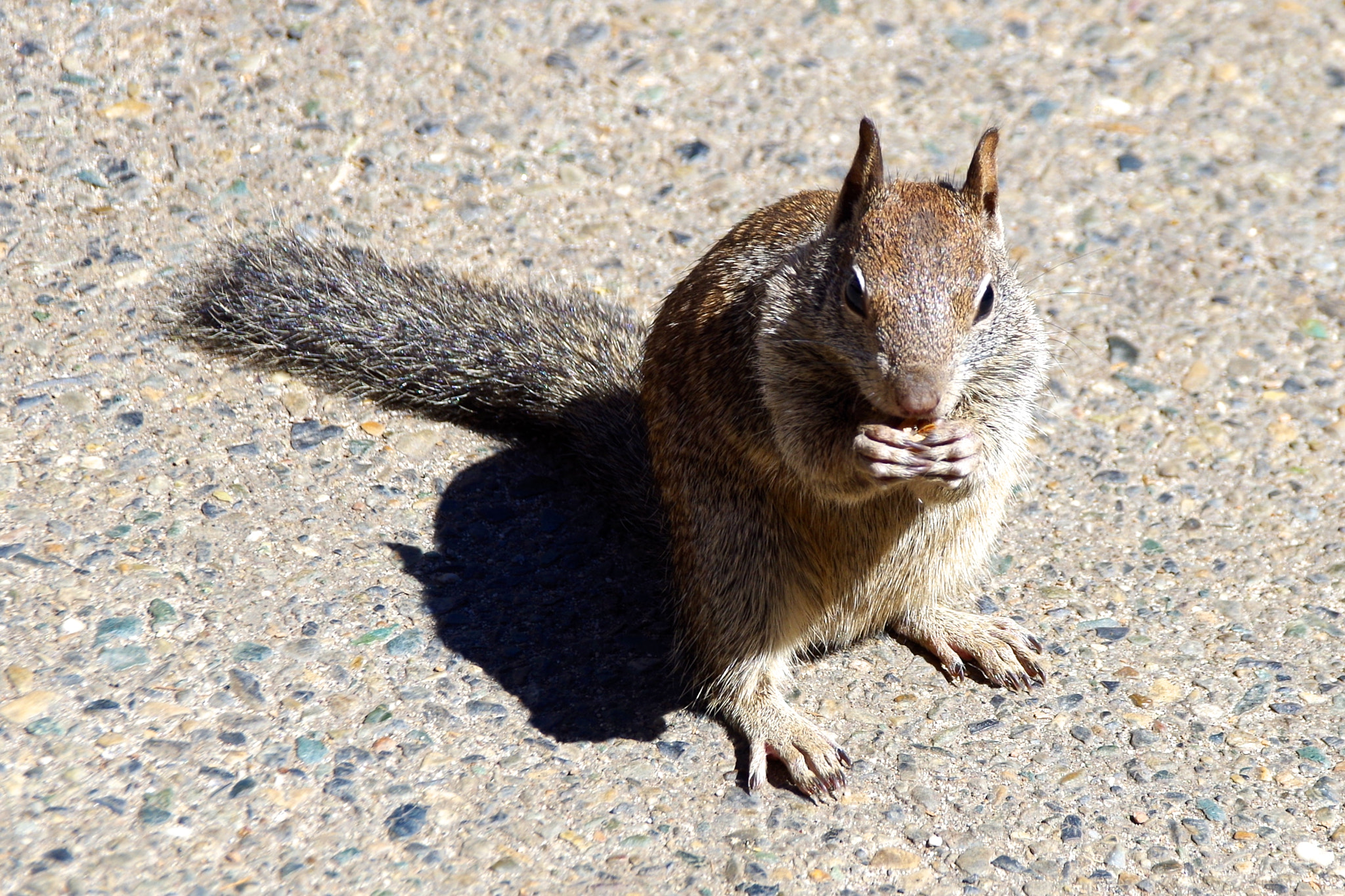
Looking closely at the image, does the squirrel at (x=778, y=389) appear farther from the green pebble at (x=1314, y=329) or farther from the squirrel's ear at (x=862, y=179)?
the green pebble at (x=1314, y=329)

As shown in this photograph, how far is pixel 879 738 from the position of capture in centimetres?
257

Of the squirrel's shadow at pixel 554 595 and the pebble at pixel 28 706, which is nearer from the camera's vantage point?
the pebble at pixel 28 706

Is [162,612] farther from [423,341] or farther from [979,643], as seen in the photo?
[979,643]

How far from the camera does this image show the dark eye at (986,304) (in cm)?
221

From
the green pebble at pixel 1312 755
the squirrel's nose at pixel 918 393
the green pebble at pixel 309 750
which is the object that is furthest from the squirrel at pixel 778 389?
the green pebble at pixel 309 750

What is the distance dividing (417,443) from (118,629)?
85 cm

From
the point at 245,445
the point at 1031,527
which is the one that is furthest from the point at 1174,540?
the point at 245,445

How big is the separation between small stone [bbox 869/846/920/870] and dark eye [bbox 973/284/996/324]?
0.96 metres

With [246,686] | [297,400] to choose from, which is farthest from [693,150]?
[246,686]

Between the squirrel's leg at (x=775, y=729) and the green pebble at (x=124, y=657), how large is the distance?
3.67 ft

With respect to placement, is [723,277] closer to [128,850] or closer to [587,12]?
[128,850]

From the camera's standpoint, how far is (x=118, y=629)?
2.46 metres

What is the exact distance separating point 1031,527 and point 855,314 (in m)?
1.17

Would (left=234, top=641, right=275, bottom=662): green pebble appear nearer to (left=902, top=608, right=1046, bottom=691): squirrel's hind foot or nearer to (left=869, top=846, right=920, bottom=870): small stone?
(left=869, top=846, right=920, bottom=870): small stone
